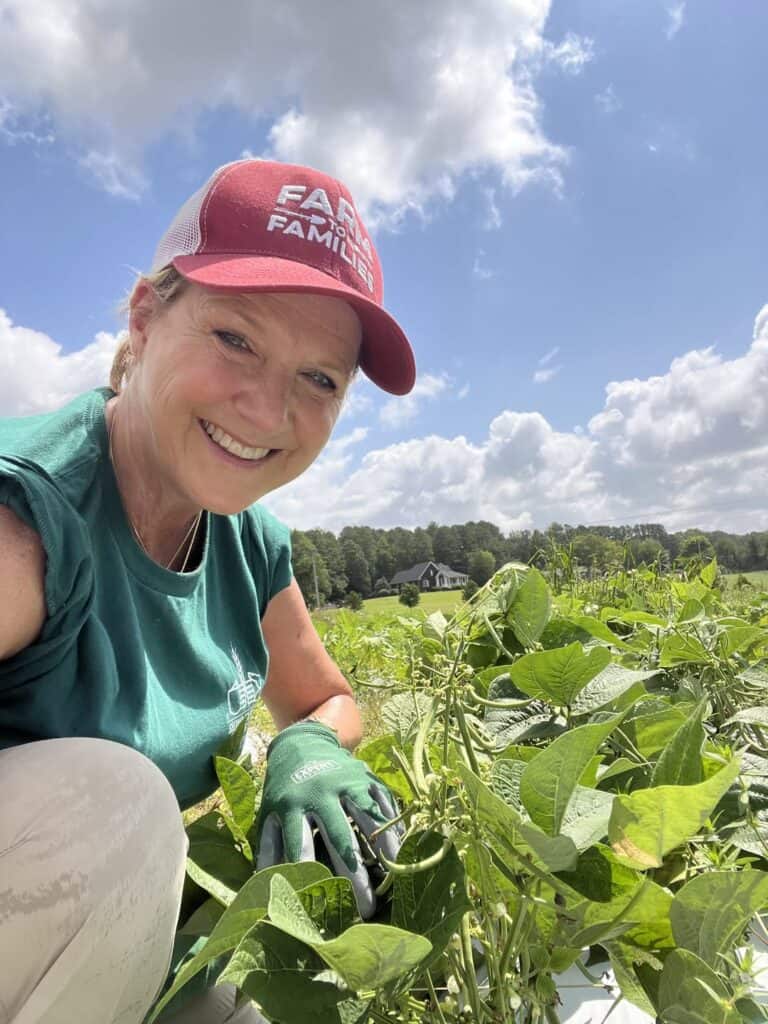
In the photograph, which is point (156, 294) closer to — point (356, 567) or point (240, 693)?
point (240, 693)

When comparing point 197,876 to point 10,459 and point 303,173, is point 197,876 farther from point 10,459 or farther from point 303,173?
point 303,173

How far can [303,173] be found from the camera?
3.79 ft

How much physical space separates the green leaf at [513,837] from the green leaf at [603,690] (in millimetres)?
269

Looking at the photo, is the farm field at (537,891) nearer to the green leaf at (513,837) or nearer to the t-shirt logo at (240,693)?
the green leaf at (513,837)

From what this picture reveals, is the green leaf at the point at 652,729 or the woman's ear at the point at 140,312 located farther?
the woman's ear at the point at 140,312

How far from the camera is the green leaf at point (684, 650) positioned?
903 mm

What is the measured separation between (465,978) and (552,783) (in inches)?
6.4

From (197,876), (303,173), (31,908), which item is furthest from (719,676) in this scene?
(303,173)

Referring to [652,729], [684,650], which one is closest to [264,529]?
[684,650]

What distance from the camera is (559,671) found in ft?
2.18

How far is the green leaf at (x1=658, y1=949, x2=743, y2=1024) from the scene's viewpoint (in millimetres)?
→ 411

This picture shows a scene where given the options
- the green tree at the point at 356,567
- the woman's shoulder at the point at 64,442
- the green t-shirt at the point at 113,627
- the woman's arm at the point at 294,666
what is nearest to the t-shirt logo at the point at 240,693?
the green t-shirt at the point at 113,627

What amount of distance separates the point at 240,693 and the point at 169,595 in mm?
225

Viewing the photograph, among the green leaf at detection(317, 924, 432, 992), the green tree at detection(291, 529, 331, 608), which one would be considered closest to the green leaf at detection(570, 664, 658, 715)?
the green leaf at detection(317, 924, 432, 992)
